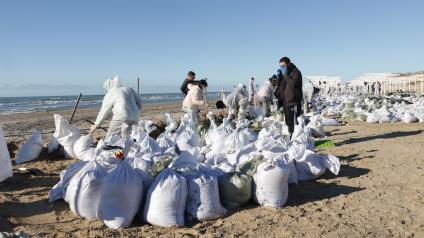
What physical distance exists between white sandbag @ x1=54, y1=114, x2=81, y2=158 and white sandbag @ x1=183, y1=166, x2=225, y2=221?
3567 mm

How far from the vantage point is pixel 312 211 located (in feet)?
12.0

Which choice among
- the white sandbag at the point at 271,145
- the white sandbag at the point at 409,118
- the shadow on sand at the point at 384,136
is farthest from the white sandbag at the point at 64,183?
the white sandbag at the point at 409,118

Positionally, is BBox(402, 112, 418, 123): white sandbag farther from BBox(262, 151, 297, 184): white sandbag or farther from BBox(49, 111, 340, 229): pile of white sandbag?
BBox(262, 151, 297, 184): white sandbag

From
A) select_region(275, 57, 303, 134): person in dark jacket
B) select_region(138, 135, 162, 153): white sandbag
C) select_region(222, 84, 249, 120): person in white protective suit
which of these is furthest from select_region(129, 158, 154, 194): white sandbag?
select_region(222, 84, 249, 120): person in white protective suit

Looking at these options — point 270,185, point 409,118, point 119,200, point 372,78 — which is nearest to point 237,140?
point 270,185

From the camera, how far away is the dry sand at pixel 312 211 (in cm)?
325

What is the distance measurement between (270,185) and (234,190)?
0.32 metres

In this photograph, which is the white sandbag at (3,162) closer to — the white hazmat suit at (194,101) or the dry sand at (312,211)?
the dry sand at (312,211)

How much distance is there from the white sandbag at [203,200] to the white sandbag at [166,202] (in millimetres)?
80

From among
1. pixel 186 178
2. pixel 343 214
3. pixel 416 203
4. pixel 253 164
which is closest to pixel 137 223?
pixel 186 178

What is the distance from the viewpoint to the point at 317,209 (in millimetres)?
3701

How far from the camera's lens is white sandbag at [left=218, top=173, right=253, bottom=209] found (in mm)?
3695

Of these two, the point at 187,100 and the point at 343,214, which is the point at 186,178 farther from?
the point at 187,100

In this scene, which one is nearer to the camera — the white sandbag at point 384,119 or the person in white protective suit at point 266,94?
the white sandbag at point 384,119
